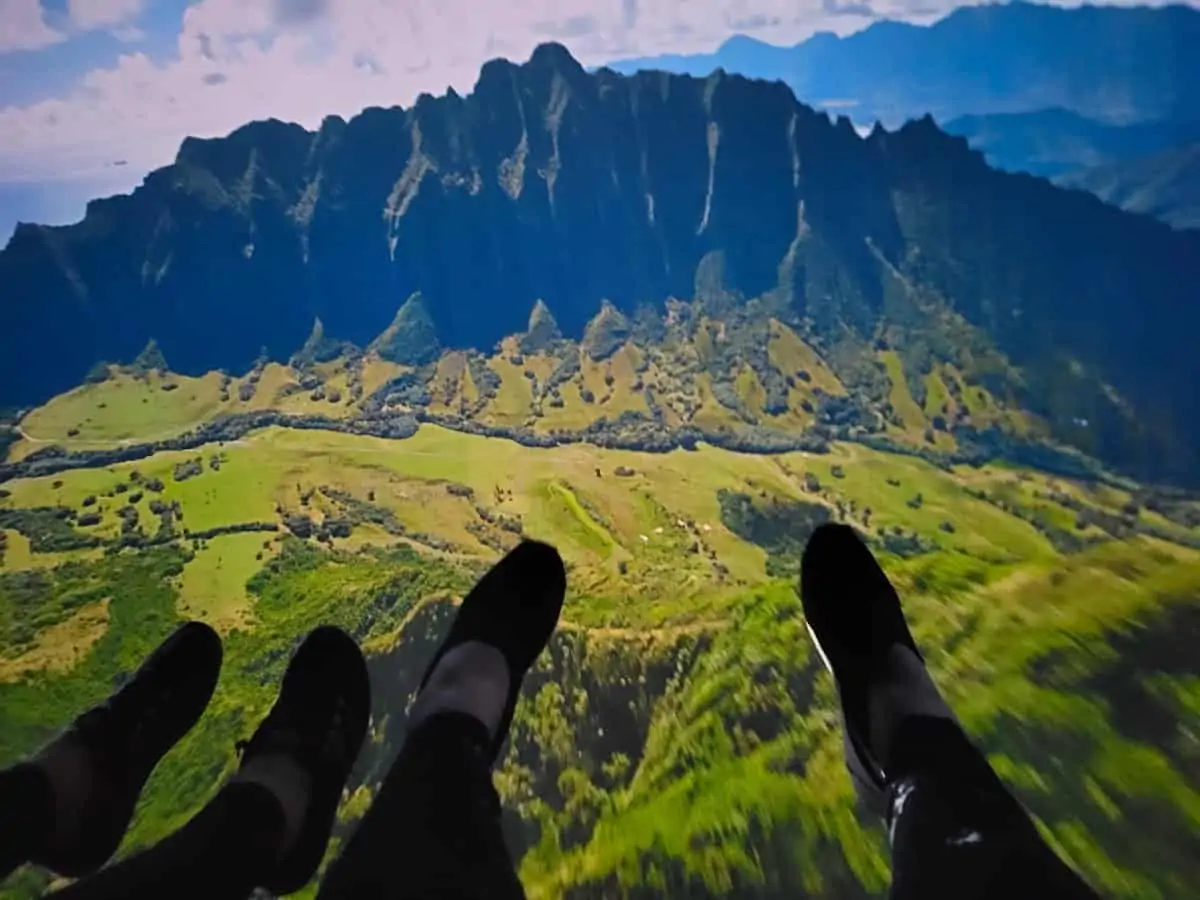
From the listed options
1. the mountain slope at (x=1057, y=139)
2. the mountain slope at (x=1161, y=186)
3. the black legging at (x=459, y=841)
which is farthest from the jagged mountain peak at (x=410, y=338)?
the mountain slope at (x=1057, y=139)

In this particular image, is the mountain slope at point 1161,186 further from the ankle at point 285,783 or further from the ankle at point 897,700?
the ankle at point 285,783

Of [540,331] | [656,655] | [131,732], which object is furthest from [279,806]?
[540,331]

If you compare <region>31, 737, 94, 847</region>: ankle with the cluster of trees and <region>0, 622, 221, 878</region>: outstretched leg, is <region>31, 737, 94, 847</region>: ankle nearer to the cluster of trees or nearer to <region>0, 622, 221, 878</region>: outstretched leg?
<region>0, 622, 221, 878</region>: outstretched leg

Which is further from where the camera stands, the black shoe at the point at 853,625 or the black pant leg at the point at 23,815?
the black shoe at the point at 853,625

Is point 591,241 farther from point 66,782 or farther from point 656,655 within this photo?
point 66,782

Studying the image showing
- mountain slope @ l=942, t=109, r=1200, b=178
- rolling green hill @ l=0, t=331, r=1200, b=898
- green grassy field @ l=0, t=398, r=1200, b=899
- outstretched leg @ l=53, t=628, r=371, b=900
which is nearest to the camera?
outstretched leg @ l=53, t=628, r=371, b=900

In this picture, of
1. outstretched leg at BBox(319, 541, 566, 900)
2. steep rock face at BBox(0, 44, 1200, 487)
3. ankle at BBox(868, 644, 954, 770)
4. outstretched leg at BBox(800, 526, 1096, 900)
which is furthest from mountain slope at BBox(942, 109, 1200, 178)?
outstretched leg at BBox(319, 541, 566, 900)
